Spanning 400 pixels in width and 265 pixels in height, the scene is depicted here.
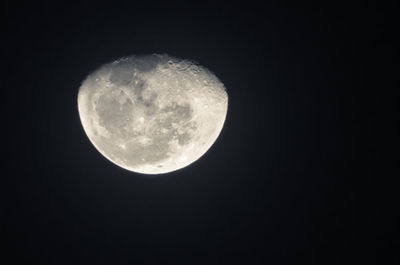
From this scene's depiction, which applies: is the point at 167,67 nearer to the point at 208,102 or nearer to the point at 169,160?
the point at 208,102

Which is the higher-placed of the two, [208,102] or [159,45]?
[159,45]

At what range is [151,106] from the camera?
108 inches

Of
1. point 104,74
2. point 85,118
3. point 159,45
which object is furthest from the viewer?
point 85,118

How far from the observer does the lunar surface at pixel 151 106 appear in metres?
2.75

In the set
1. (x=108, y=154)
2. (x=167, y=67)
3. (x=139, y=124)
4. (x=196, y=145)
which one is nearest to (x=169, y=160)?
(x=196, y=145)

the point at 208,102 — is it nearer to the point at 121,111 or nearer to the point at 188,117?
the point at 188,117

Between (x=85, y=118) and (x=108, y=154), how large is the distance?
584mm

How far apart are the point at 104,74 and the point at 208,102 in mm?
1323

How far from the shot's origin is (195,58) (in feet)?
9.23

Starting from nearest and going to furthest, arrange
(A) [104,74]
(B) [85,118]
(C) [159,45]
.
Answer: (C) [159,45], (A) [104,74], (B) [85,118]

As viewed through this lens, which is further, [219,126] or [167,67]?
[219,126]

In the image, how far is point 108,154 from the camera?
332cm

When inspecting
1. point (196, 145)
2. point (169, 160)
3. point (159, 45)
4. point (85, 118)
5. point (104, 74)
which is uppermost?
point (159, 45)

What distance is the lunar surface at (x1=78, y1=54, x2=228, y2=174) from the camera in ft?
9.02
